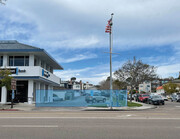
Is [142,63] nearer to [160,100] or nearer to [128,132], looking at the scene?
[160,100]

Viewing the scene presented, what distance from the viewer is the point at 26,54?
2711 cm

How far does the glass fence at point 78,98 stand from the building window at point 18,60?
502cm

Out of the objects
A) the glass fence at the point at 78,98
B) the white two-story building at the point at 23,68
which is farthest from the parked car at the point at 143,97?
the white two-story building at the point at 23,68

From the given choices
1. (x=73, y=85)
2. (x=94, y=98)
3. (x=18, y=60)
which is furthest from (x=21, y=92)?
(x=73, y=85)

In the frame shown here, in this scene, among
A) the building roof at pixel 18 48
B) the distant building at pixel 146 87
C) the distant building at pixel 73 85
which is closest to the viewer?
the building roof at pixel 18 48

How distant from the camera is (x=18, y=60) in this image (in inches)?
1081

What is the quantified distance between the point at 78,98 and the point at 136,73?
67.3ft

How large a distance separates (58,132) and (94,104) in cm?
1696

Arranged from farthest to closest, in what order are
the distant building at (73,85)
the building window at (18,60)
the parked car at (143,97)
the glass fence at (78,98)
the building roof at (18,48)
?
the distant building at (73,85) < the parked car at (143,97) < the building window at (18,60) < the building roof at (18,48) < the glass fence at (78,98)

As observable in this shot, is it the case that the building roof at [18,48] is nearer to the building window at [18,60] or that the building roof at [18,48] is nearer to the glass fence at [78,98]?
the building window at [18,60]

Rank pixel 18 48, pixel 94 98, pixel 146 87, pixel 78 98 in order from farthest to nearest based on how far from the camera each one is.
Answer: pixel 146 87
pixel 18 48
pixel 94 98
pixel 78 98

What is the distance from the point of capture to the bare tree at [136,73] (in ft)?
141

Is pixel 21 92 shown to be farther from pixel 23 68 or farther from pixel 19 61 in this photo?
pixel 19 61

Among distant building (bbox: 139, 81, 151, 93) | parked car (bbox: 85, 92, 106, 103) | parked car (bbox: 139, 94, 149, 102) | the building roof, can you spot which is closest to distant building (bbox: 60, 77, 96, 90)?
distant building (bbox: 139, 81, 151, 93)
